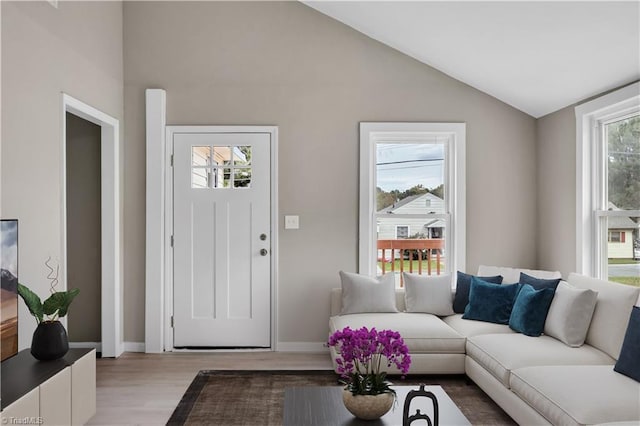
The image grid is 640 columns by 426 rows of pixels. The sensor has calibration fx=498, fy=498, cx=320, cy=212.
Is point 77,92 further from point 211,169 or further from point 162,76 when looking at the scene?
point 211,169

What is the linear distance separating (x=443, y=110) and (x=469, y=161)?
541 millimetres

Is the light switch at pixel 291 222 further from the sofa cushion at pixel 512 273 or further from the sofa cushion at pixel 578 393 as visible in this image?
the sofa cushion at pixel 578 393

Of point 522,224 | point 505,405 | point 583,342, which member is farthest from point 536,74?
point 505,405

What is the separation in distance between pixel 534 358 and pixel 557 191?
1905mm

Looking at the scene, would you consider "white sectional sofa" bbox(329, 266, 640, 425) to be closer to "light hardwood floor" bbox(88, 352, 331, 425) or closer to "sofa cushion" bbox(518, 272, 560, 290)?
"sofa cushion" bbox(518, 272, 560, 290)

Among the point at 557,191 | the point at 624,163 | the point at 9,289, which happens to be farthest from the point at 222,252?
the point at 624,163

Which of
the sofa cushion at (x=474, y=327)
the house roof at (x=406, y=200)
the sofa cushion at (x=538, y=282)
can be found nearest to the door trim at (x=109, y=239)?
the house roof at (x=406, y=200)

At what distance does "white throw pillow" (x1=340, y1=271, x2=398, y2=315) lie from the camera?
4.25 meters

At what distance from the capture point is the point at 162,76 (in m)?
4.65

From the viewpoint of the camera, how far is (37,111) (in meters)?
3.18

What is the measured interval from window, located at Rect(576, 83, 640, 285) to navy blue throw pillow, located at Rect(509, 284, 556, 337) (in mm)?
659

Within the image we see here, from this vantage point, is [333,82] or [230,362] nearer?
[230,362]

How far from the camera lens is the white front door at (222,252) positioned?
4.65 metres

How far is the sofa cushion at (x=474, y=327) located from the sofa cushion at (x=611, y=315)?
2.00 ft
